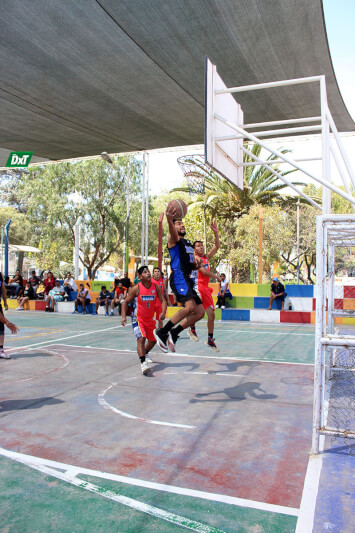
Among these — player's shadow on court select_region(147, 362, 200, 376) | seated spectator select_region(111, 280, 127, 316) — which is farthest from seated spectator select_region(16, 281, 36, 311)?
player's shadow on court select_region(147, 362, 200, 376)

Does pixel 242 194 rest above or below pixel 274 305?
above

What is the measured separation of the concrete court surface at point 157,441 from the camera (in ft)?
8.86

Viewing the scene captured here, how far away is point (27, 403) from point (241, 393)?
255 cm

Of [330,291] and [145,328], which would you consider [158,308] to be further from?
[330,291]

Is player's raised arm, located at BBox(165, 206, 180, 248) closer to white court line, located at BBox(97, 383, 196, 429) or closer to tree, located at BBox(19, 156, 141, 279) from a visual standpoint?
white court line, located at BBox(97, 383, 196, 429)

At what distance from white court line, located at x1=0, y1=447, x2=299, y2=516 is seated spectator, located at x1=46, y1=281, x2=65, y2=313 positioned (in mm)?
15128

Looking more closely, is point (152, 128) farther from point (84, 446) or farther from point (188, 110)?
point (84, 446)

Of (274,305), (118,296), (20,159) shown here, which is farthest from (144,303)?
(20,159)

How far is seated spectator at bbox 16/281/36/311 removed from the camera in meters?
19.0

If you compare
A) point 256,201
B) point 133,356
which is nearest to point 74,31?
point 133,356

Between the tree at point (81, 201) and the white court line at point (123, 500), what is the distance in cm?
3065

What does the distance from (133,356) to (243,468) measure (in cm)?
492

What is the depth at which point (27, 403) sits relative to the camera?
500 cm

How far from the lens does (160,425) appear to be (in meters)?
4.27
